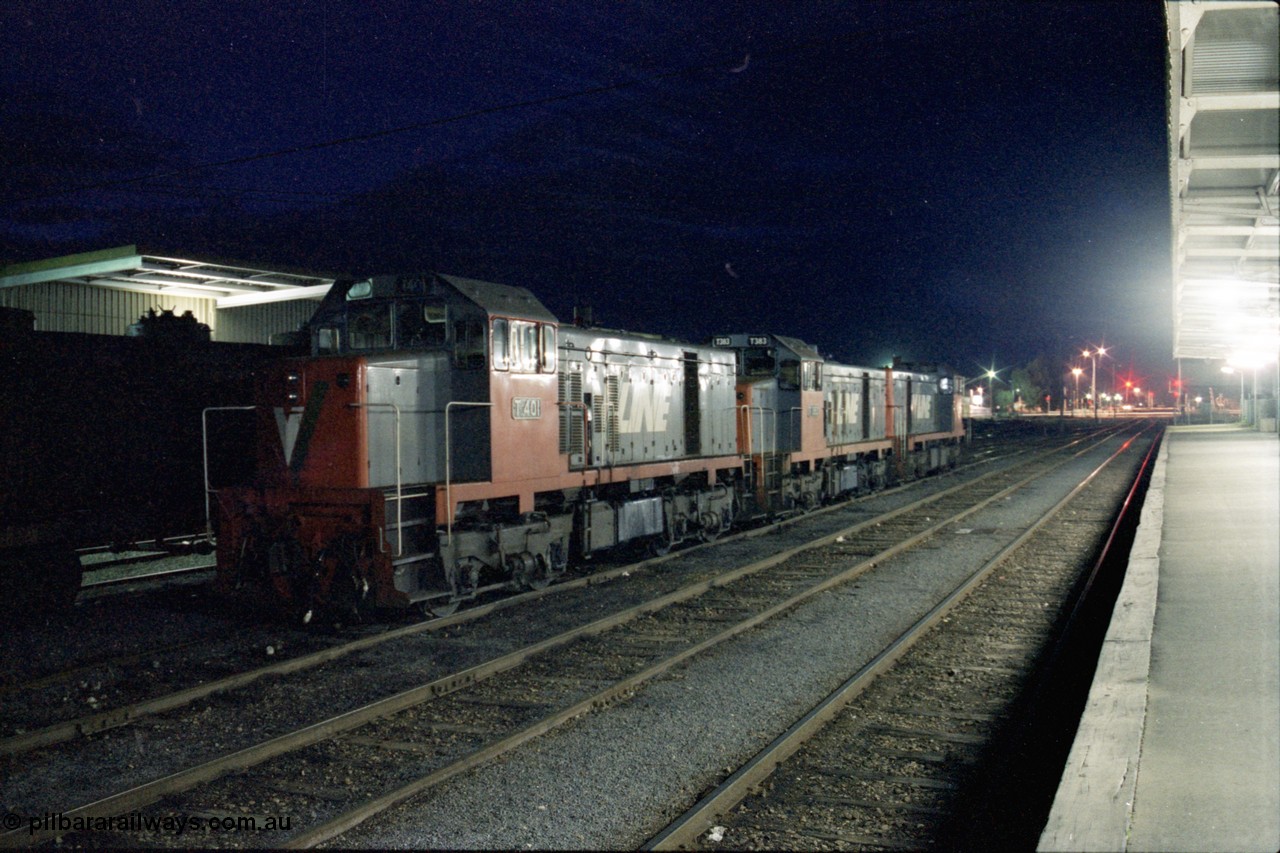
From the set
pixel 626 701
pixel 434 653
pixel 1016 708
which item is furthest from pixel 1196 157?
pixel 434 653

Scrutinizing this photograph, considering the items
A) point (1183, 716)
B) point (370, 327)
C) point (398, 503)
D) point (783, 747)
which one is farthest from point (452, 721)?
point (370, 327)

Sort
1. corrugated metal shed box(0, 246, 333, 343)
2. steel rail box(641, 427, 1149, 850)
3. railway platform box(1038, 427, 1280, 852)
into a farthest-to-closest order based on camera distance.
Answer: corrugated metal shed box(0, 246, 333, 343)
steel rail box(641, 427, 1149, 850)
railway platform box(1038, 427, 1280, 852)

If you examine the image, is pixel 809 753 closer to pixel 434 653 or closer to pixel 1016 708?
pixel 1016 708

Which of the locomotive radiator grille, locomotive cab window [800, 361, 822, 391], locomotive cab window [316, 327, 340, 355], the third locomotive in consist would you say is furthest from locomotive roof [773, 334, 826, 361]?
locomotive cab window [316, 327, 340, 355]

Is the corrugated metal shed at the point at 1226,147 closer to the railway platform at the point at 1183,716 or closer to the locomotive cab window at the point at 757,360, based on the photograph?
the railway platform at the point at 1183,716

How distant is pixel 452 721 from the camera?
6.00 meters

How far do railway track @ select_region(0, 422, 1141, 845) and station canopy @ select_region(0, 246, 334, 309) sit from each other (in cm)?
1089

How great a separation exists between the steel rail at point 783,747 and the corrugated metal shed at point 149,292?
1337 centimetres

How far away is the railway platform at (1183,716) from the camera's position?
3904 mm

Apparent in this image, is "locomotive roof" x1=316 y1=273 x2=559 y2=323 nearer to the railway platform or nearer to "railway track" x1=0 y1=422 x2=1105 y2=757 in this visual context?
"railway track" x1=0 y1=422 x2=1105 y2=757

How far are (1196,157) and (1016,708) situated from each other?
4.65m

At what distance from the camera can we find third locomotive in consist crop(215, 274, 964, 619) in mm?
8383

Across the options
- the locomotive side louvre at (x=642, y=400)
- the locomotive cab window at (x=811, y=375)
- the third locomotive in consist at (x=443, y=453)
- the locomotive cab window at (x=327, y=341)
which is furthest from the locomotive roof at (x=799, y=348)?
the locomotive cab window at (x=327, y=341)

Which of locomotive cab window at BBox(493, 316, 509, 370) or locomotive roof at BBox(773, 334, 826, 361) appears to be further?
locomotive roof at BBox(773, 334, 826, 361)
